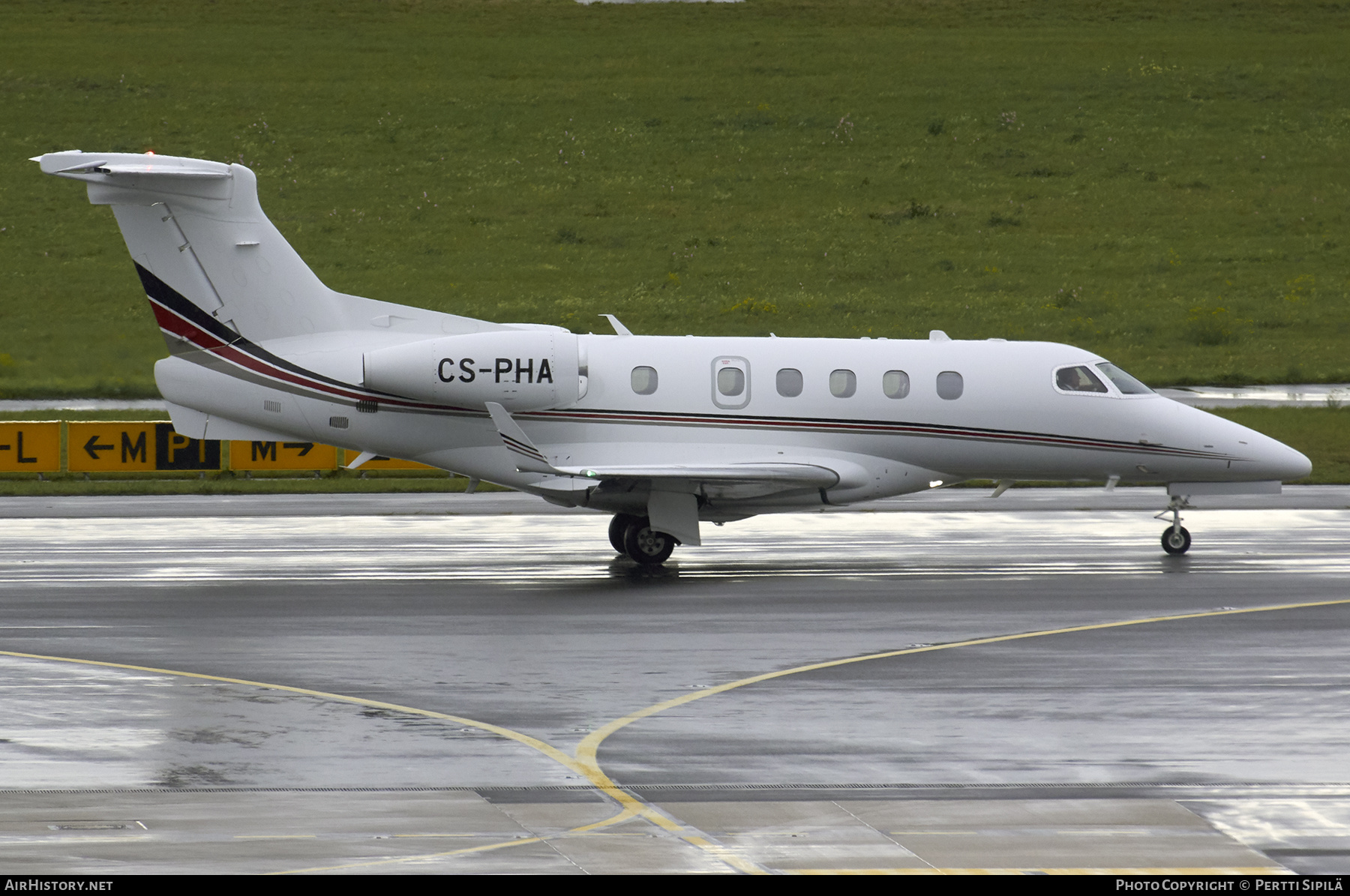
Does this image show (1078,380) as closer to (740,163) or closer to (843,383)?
(843,383)

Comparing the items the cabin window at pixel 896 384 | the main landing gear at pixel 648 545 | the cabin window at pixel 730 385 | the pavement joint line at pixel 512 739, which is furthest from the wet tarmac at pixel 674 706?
the cabin window at pixel 896 384

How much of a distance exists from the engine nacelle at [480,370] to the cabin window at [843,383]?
11.9 ft

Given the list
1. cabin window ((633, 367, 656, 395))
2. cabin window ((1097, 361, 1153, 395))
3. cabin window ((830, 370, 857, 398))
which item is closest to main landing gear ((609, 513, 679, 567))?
cabin window ((633, 367, 656, 395))

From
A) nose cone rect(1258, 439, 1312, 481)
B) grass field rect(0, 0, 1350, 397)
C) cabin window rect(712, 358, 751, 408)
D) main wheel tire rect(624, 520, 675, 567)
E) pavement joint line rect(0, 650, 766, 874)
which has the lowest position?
pavement joint line rect(0, 650, 766, 874)

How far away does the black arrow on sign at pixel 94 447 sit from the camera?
3200 cm

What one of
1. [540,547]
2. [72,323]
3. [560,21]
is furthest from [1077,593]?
[560,21]

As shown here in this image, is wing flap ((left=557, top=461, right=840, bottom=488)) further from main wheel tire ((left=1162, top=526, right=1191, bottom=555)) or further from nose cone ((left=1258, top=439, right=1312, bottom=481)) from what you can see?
nose cone ((left=1258, top=439, right=1312, bottom=481))

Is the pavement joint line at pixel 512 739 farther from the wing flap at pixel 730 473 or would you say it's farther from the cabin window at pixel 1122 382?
the cabin window at pixel 1122 382

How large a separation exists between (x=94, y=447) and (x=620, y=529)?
13881mm

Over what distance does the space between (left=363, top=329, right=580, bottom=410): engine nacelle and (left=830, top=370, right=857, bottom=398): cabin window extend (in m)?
3.63

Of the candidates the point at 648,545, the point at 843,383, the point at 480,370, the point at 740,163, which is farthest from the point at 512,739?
the point at 740,163

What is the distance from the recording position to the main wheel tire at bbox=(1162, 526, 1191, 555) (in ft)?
76.4

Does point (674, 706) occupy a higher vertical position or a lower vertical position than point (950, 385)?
lower

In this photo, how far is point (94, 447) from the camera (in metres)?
32.0
